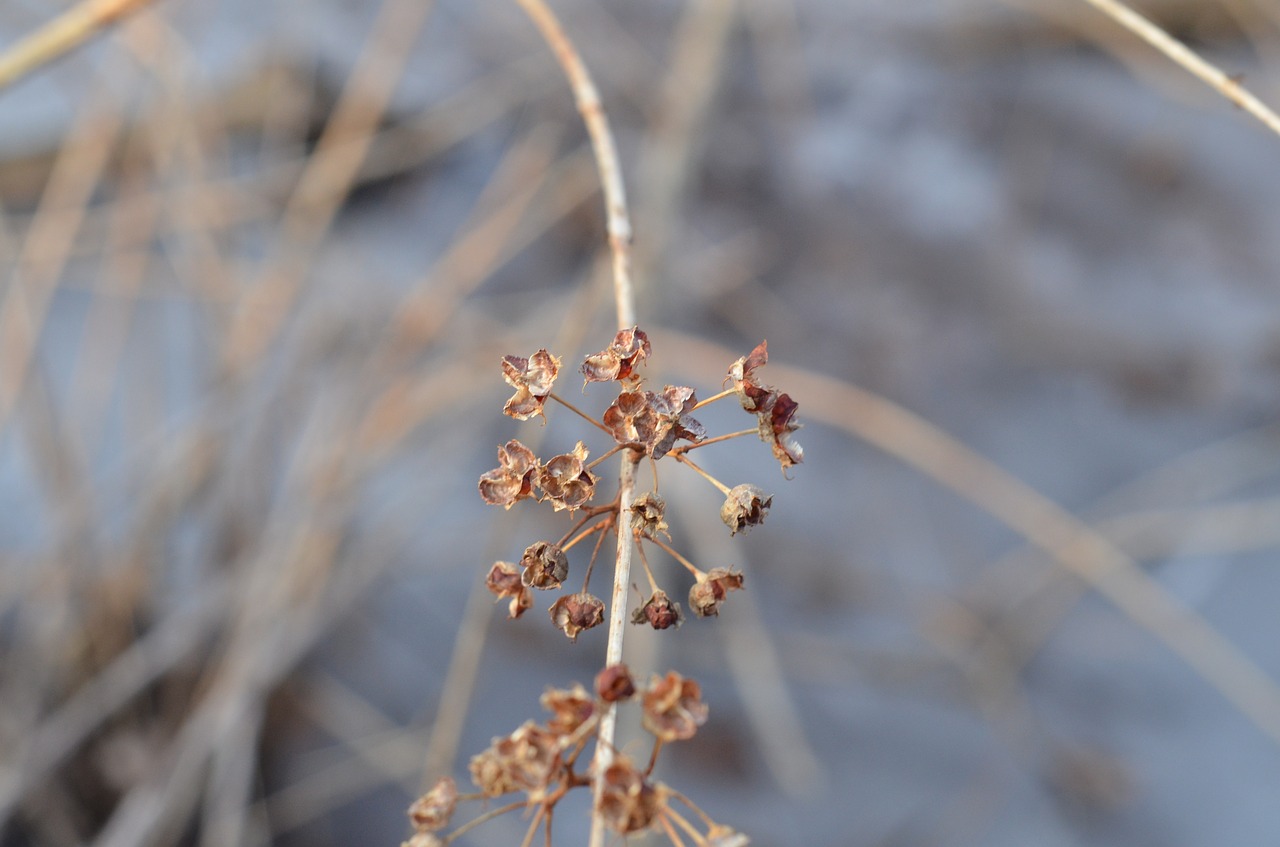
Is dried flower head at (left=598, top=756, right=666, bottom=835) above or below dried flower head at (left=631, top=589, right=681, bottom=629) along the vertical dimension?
below

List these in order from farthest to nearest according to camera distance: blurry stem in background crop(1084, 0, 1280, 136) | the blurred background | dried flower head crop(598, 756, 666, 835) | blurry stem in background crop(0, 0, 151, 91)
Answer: the blurred background, blurry stem in background crop(0, 0, 151, 91), blurry stem in background crop(1084, 0, 1280, 136), dried flower head crop(598, 756, 666, 835)

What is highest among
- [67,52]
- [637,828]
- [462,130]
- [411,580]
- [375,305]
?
[462,130]

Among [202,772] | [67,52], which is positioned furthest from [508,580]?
[202,772]

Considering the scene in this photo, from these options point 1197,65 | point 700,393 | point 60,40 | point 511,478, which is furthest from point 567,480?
point 700,393

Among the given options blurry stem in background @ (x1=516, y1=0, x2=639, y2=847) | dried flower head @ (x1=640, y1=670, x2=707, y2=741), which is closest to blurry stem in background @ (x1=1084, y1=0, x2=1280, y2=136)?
blurry stem in background @ (x1=516, y1=0, x2=639, y2=847)

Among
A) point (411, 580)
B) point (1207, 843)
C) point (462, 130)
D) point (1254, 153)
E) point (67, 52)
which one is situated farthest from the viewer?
point (462, 130)

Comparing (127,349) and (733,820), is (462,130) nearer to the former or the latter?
(127,349)

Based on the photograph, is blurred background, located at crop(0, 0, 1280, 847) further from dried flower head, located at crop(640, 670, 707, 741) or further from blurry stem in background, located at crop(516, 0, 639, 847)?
dried flower head, located at crop(640, 670, 707, 741)
